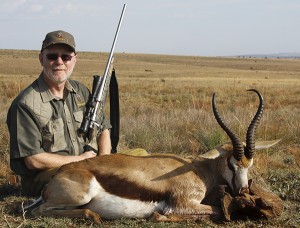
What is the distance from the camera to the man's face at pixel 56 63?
5.57 m

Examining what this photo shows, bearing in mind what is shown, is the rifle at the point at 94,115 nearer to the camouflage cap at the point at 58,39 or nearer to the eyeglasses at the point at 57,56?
the eyeglasses at the point at 57,56

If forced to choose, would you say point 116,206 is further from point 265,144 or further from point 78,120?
point 265,144

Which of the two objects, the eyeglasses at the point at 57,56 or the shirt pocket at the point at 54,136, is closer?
the shirt pocket at the point at 54,136

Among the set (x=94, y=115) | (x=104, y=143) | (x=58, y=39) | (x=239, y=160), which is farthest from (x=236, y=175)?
(x=58, y=39)

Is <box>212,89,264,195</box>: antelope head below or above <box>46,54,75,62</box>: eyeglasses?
below

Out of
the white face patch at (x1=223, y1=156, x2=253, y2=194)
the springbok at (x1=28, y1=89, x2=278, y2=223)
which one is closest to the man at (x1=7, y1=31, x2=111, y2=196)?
the springbok at (x1=28, y1=89, x2=278, y2=223)

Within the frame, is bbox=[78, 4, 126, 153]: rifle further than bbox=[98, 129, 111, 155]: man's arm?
No

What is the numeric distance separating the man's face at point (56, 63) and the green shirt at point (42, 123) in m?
0.18

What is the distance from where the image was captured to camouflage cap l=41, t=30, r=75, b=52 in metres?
5.52

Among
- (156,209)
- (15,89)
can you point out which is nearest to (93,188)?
(156,209)

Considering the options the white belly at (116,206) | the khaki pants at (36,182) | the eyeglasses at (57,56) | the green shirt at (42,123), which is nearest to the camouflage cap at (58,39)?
the eyeglasses at (57,56)

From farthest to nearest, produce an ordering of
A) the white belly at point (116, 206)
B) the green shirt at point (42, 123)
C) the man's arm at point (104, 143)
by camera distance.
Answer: the man's arm at point (104, 143) < the green shirt at point (42, 123) < the white belly at point (116, 206)

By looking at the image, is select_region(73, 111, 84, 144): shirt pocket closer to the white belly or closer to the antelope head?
the white belly

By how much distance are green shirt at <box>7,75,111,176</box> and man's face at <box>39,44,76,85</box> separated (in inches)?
6.9
